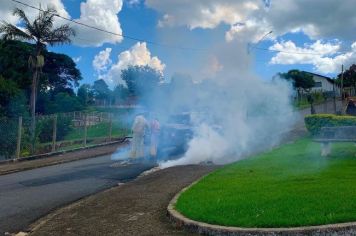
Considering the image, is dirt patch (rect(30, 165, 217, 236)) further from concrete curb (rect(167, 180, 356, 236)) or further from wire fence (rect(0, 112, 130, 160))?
wire fence (rect(0, 112, 130, 160))

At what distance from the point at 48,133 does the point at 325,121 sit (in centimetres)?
1475

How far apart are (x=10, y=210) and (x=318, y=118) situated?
49.4 ft

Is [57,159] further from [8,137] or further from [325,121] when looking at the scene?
[325,121]

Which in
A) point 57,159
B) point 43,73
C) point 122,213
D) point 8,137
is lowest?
point 57,159

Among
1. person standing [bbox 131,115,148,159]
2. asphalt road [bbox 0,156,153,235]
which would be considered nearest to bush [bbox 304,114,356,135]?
person standing [bbox 131,115,148,159]

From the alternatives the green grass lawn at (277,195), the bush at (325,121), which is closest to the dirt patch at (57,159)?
the green grass lawn at (277,195)

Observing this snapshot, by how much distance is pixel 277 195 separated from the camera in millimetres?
7113

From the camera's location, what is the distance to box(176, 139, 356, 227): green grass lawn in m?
5.85

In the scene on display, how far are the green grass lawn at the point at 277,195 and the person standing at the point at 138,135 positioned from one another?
197 inches

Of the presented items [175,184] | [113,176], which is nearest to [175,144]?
[113,176]

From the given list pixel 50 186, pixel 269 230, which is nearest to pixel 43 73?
pixel 50 186

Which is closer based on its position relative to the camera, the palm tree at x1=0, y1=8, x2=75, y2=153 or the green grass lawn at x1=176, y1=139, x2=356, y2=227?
the green grass lawn at x1=176, y1=139, x2=356, y2=227

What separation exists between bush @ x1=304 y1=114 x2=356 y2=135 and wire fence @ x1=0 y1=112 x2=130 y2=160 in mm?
10732

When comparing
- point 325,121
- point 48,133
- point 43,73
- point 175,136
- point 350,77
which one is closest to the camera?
point 175,136
